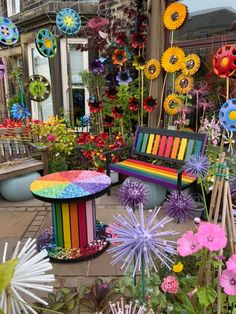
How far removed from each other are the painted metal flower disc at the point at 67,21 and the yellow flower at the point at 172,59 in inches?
65.7

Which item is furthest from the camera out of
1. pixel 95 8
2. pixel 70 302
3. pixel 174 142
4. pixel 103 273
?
pixel 95 8

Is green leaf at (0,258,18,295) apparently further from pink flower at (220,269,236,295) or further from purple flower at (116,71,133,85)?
purple flower at (116,71,133,85)

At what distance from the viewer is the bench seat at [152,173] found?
3.47 metres

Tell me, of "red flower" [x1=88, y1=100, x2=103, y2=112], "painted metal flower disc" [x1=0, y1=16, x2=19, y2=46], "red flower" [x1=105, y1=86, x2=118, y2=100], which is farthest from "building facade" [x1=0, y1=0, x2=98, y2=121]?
"red flower" [x1=105, y1=86, x2=118, y2=100]

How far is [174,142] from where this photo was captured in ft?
13.2

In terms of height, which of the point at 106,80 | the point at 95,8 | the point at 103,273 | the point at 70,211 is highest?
the point at 95,8

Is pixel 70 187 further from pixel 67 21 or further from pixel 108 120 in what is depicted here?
pixel 67 21

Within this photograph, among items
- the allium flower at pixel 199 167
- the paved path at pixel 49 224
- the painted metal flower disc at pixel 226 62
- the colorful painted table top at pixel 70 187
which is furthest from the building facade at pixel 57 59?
the allium flower at pixel 199 167

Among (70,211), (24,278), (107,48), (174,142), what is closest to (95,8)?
(107,48)

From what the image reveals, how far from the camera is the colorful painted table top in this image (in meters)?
2.64

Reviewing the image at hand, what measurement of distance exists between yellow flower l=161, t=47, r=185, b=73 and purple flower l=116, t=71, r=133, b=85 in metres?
0.62

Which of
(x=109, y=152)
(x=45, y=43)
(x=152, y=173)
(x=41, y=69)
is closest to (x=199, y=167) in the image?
(x=152, y=173)

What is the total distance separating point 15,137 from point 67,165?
96 centimetres

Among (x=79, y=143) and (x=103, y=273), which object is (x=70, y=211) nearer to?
(x=103, y=273)
